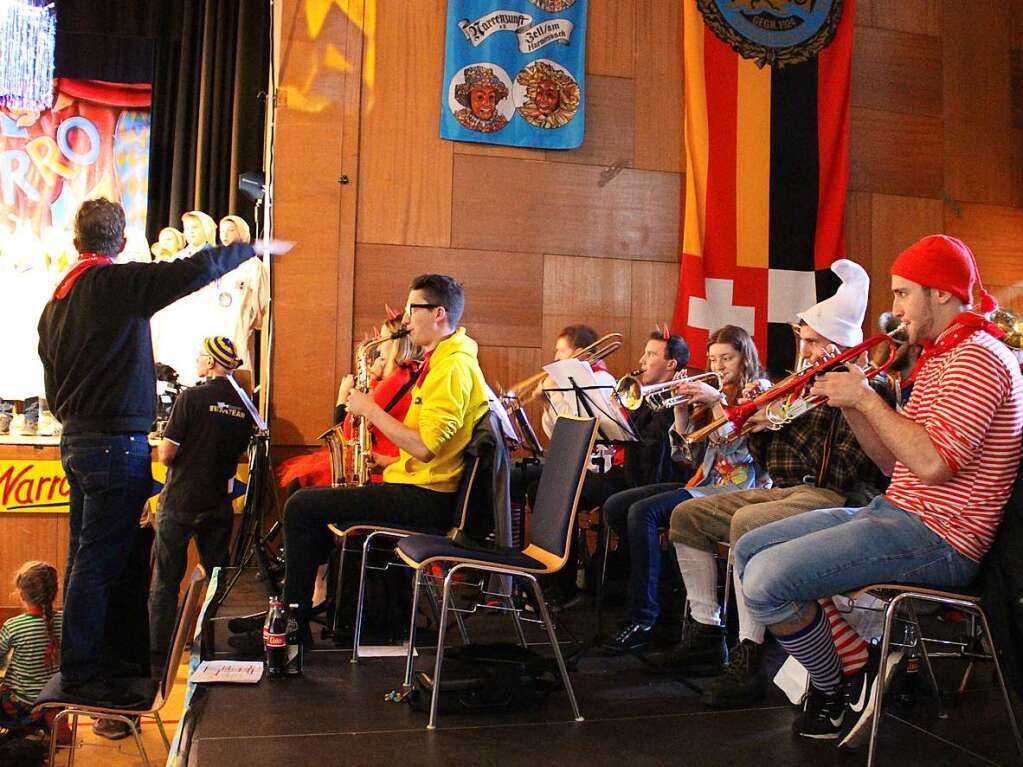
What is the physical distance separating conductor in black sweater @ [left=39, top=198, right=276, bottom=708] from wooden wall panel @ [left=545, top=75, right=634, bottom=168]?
331cm

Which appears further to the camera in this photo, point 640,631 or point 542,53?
point 542,53

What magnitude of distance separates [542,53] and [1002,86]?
337 cm

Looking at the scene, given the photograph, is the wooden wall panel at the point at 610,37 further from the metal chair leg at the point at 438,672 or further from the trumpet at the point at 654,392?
the metal chair leg at the point at 438,672

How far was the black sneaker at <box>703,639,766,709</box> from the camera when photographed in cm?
311

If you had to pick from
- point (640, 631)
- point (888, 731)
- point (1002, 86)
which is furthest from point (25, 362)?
point (1002, 86)

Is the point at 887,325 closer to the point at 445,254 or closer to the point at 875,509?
the point at 875,509

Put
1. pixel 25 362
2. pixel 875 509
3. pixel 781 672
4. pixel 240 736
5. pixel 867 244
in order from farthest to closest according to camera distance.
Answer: pixel 25 362
pixel 867 244
pixel 781 672
pixel 240 736
pixel 875 509

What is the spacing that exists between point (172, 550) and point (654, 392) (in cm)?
263

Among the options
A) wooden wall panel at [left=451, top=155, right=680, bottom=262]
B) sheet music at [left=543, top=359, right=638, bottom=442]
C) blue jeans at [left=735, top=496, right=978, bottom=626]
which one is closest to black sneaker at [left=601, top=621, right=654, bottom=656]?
sheet music at [left=543, top=359, right=638, bottom=442]

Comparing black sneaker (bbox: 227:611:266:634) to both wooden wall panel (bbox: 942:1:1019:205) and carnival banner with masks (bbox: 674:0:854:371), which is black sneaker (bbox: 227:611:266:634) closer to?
carnival banner with masks (bbox: 674:0:854:371)

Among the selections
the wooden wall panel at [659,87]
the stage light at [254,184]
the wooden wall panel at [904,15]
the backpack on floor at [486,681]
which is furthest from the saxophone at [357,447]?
the wooden wall panel at [904,15]

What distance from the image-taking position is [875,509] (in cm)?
257

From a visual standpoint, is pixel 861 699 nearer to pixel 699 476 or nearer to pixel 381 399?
pixel 699 476

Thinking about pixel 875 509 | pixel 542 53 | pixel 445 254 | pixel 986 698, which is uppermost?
pixel 542 53
